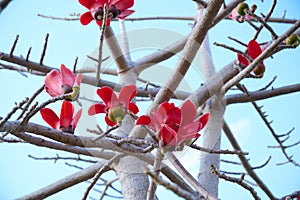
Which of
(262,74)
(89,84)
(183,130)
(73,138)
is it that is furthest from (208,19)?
(89,84)

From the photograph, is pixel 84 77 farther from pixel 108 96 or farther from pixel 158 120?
pixel 158 120

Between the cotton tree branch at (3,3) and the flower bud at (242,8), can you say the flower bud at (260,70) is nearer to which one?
the flower bud at (242,8)

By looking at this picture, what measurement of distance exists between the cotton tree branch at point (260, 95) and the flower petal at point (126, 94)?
73 centimetres

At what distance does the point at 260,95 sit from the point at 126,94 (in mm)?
755

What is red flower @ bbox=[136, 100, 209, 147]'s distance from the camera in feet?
2.74

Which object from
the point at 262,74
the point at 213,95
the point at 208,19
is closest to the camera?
the point at 208,19

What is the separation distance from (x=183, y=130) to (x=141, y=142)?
97 mm

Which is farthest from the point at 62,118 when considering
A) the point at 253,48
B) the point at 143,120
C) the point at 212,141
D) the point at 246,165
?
the point at 246,165

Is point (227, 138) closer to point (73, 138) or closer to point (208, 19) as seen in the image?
point (208, 19)

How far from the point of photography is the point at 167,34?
5.56ft

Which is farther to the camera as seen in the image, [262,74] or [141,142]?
[262,74]

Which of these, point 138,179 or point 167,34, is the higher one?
point 167,34

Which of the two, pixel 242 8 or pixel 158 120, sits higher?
pixel 242 8

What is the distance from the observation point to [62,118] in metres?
1.00
